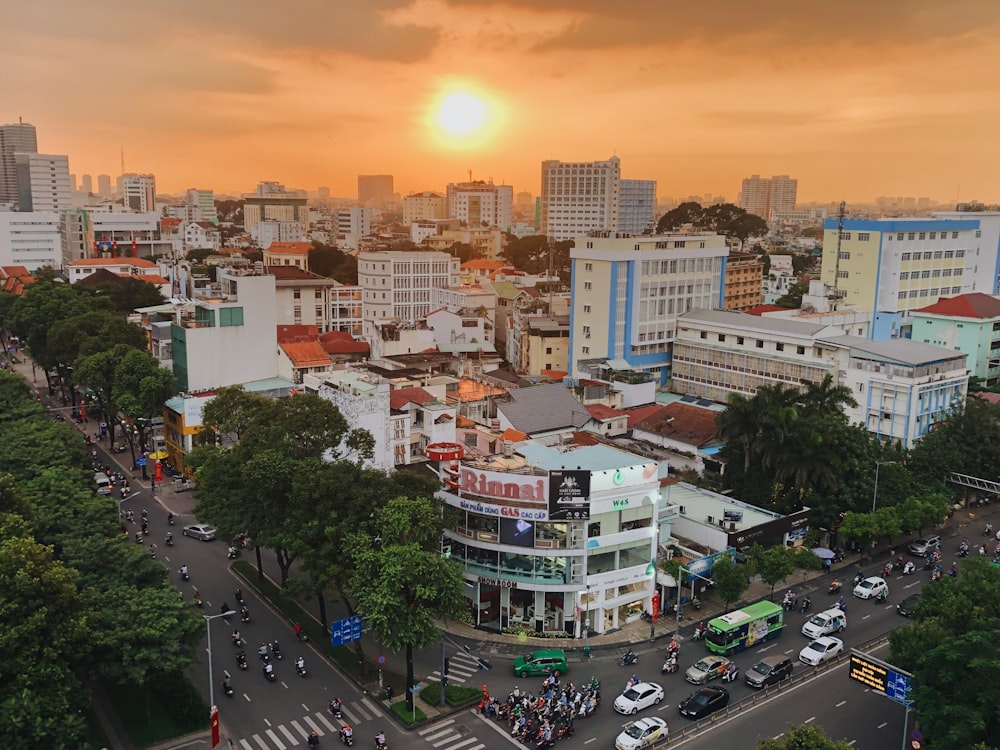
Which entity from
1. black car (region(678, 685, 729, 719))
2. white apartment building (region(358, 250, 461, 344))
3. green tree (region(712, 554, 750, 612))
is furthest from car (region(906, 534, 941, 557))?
white apartment building (region(358, 250, 461, 344))

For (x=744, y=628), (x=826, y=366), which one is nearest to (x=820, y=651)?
(x=744, y=628)

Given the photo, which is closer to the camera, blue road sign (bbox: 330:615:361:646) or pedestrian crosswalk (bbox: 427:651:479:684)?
blue road sign (bbox: 330:615:361:646)

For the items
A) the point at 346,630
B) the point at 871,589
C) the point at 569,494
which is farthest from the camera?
the point at 871,589

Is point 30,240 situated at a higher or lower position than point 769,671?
higher

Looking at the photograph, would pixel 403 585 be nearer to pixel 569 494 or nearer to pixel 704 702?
pixel 569 494

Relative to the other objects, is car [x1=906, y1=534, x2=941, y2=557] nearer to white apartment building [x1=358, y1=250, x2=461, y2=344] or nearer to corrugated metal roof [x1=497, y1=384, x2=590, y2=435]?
corrugated metal roof [x1=497, y1=384, x2=590, y2=435]

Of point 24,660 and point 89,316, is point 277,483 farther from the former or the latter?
point 89,316

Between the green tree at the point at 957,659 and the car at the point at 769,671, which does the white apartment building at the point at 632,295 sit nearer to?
the car at the point at 769,671
